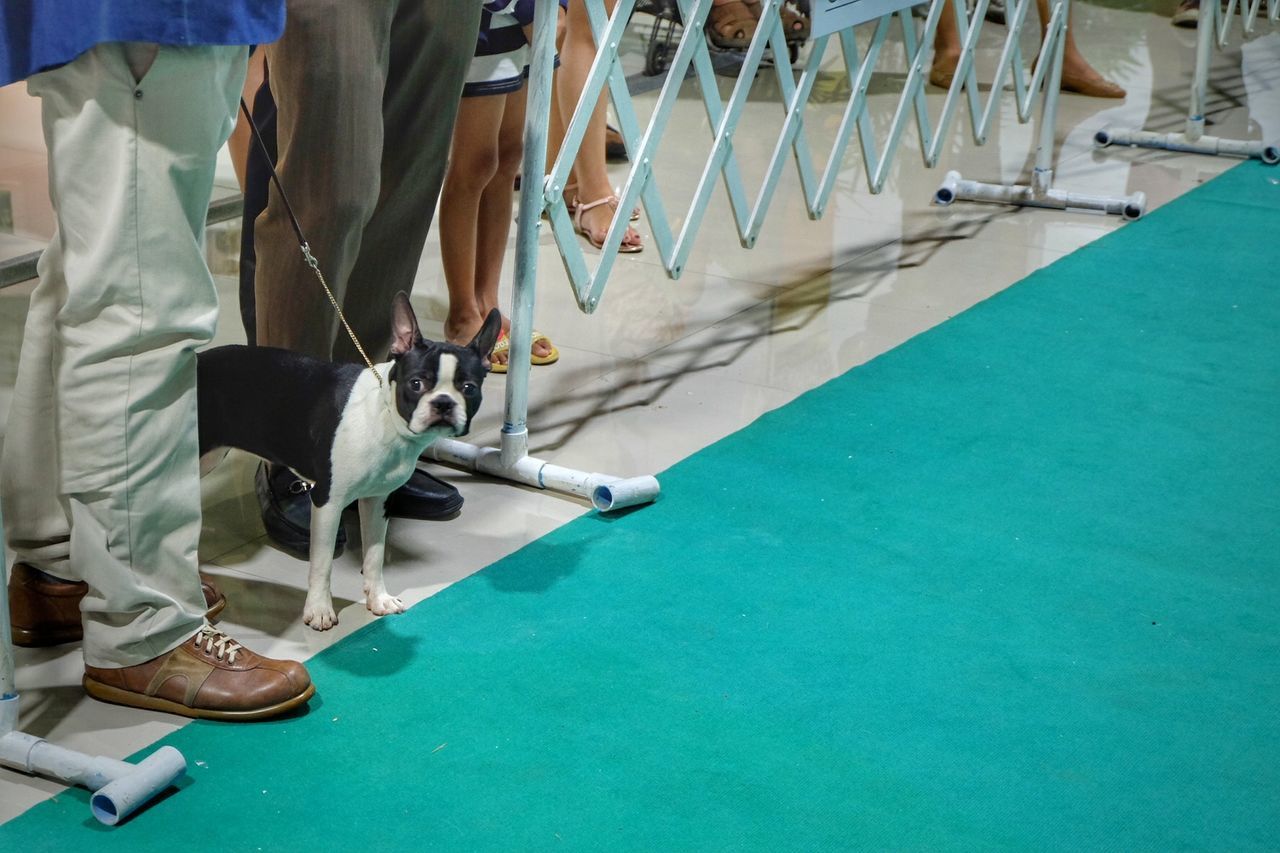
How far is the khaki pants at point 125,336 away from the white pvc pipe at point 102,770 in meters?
0.17

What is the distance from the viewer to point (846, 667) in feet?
7.91

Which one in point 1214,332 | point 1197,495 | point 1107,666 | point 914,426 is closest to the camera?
point 1107,666

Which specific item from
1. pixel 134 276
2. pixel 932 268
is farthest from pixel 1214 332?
pixel 134 276

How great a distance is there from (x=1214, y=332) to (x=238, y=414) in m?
2.65

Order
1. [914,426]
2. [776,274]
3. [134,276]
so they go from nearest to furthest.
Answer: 1. [134,276]
2. [914,426]
3. [776,274]

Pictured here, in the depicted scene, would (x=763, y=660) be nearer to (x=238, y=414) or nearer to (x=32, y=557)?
(x=238, y=414)

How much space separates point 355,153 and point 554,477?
78 cm

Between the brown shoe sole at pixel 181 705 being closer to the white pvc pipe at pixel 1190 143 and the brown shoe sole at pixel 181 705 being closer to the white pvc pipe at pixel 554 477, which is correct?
the white pvc pipe at pixel 554 477

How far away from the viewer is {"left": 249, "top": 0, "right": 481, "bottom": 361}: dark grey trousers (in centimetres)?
240

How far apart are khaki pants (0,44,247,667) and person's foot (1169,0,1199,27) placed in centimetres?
731

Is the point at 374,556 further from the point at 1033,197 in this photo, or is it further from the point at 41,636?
the point at 1033,197

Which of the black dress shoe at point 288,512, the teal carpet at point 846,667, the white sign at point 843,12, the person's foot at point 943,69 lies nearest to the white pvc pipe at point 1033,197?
the white sign at point 843,12

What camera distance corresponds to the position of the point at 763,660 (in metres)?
2.42

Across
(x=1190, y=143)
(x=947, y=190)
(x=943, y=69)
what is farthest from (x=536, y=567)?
(x=943, y=69)
